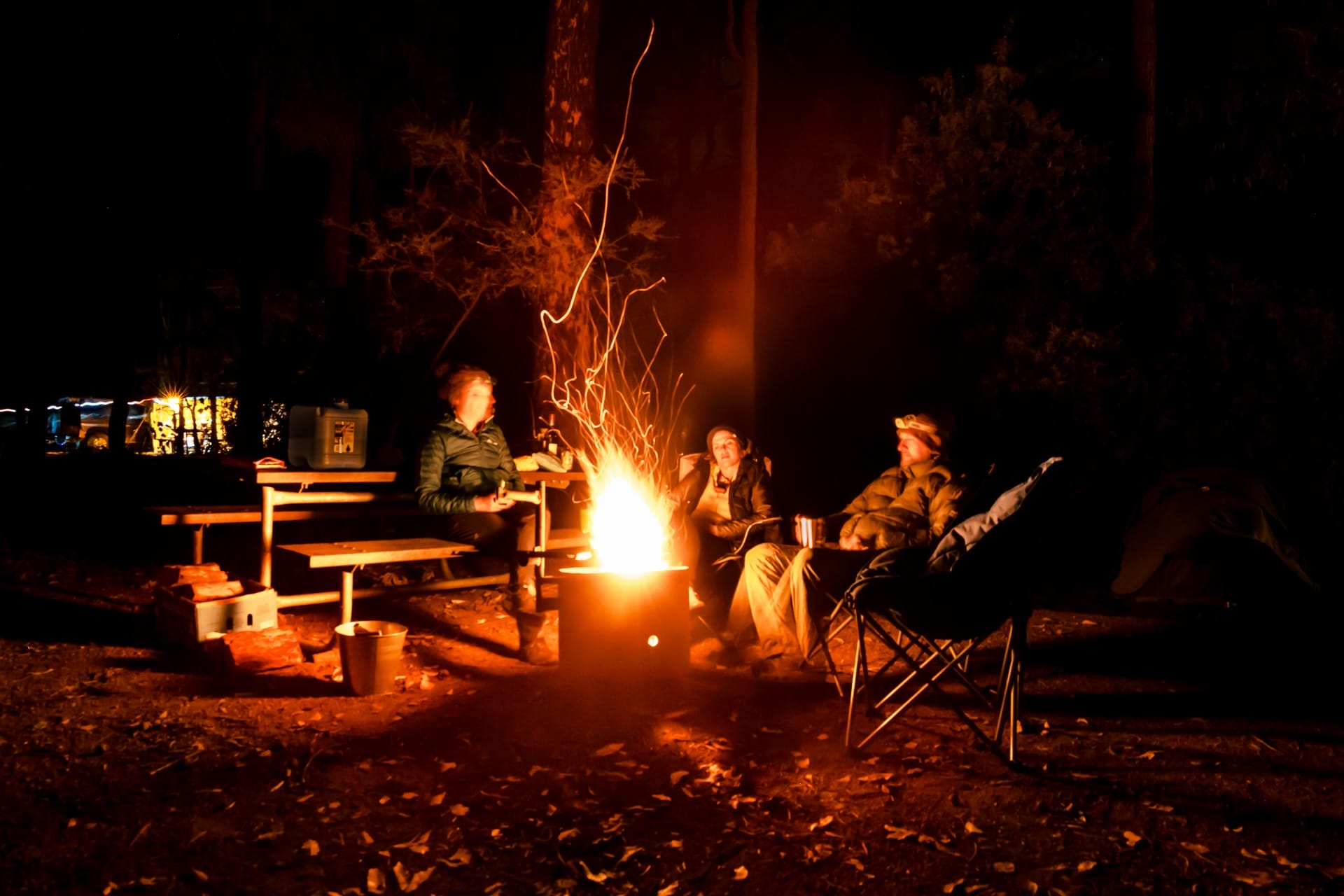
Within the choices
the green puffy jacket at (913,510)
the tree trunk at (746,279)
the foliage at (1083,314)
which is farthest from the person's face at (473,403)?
the foliage at (1083,314)

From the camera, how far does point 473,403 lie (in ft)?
21.1

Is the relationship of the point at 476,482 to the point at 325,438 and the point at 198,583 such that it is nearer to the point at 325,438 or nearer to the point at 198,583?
the point at 325,438

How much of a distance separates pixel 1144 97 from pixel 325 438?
386 inches

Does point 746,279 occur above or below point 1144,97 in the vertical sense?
below

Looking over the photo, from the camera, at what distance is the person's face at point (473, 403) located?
639cm

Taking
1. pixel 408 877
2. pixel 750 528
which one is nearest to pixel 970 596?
pixel 750 528

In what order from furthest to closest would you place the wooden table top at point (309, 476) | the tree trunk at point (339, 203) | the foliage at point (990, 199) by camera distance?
1. the tree trunk at point (339, 203)
2. the foliage at point (990, 199)
3. the wooden table top at point (309, 476)

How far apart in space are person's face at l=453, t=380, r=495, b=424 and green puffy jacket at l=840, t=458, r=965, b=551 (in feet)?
8.54

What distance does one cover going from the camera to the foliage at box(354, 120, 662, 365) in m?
8.26

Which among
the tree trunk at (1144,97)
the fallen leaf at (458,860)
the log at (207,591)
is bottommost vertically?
the fallen leaf at (458,860)

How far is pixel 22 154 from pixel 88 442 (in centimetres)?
1874

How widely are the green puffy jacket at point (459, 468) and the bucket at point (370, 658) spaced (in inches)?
52.8

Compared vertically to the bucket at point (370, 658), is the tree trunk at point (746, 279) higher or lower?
higher

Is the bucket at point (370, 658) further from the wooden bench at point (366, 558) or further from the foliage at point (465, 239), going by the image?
the foliage at point (465, 239)
